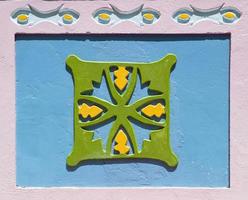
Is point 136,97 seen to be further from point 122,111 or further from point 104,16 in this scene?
point 104,16

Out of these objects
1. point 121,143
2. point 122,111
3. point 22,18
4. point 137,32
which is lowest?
point 121,143

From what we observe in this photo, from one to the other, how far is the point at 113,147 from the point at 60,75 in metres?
0.64

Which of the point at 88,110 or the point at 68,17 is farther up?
the point at 68,17

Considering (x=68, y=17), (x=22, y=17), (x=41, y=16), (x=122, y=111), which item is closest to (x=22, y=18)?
(x=22, y=17)

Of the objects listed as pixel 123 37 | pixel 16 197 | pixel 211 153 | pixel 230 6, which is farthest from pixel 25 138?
pixel 230 6

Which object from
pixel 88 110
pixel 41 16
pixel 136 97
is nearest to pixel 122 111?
pixel 136 97

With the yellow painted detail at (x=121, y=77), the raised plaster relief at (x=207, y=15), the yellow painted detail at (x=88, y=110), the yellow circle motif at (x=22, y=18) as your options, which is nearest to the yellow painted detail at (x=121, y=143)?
the yellow painted detail at (x=88, y=110)

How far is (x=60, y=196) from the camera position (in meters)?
5.35

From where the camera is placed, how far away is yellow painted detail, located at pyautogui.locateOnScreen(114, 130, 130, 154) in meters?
5.33

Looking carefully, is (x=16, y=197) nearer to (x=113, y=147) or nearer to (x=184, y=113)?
(x=113, y=147)

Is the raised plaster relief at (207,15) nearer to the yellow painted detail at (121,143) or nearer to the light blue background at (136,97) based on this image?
the light blue background at (136,97)

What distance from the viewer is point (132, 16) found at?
5.35 m

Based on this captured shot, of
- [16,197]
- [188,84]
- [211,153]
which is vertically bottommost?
[16,197]

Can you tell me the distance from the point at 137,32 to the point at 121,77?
0.34 m
